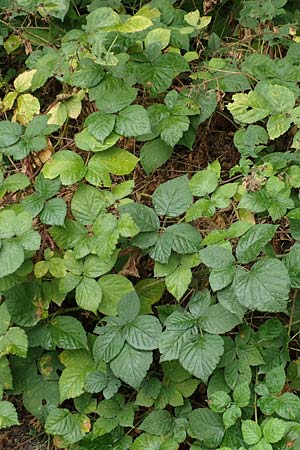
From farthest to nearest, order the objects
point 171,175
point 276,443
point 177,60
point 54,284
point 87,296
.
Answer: point 171,175, point 177,60, point 54,284, point 87,296, point 276,443

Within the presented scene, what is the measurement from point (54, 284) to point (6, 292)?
0.40ft

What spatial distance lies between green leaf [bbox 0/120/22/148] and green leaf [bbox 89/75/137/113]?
0.22 m

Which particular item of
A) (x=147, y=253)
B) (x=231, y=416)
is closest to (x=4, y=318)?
(x=147, y=253)

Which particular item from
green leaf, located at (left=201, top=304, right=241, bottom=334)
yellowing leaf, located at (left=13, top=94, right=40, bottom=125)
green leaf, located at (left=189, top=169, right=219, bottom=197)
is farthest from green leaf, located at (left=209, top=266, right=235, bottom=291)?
yellowing leaf, located at (left=13, top=94, right=40, bottom=125)

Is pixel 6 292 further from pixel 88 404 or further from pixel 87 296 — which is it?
pixel 88 404

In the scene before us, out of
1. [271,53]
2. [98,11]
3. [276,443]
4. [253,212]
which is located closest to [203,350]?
[276,443]

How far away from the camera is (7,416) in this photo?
1465 mm

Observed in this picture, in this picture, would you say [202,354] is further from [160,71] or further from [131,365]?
[160,71]

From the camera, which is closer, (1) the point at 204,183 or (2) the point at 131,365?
(2) the point at 131,365

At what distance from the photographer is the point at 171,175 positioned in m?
1.82

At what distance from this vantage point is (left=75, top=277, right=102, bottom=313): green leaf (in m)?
1.45

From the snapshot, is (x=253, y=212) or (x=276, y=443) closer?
(x=276, y=443)

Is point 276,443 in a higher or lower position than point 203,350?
lower

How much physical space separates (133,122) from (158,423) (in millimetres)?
762
